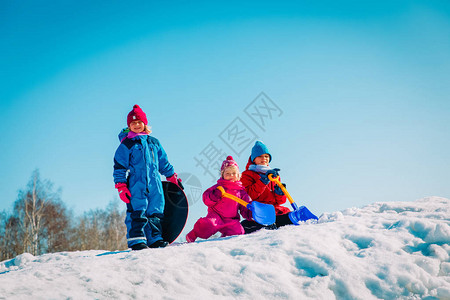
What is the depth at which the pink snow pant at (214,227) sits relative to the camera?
4262 millimetres

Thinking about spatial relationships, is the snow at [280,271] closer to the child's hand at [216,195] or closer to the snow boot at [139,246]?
the snow boot at [139,246]

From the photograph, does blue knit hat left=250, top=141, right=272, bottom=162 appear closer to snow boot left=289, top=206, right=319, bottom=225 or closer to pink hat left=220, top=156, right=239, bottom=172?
pink hat left=220, top=156, right=239, bottom=172

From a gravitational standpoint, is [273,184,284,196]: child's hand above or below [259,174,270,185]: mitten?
below

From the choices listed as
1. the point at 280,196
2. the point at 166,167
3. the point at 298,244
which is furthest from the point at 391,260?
the point at 166,167

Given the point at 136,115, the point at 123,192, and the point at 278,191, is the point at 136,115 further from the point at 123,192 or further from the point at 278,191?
the point at 278,191

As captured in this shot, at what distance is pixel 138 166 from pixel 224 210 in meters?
1.41

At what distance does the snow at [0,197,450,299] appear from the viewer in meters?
1.81

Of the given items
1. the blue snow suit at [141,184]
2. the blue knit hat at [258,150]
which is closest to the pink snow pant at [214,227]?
the blue snow suit at [141,184]

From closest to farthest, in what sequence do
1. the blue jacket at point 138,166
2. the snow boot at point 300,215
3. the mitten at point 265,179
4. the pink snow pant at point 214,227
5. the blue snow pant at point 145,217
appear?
the blue snow pant at point 145,217, the blue jacket at point 138,166, the pink snow pant at point 214,227, the snow boot at point 300,215, the mitten at point 265,179

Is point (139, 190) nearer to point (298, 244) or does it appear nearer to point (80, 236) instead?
point (298, 244)

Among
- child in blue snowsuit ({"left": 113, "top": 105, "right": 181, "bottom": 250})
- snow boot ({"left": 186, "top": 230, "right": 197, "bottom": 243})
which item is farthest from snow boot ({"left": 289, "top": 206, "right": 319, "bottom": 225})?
child in blue snowsuit ({"left": 113, "top": 105, "right": 181, "bottom": 250})

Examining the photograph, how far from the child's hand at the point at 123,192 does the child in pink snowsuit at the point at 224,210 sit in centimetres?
107

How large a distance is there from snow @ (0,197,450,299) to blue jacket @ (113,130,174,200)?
65.0 inches

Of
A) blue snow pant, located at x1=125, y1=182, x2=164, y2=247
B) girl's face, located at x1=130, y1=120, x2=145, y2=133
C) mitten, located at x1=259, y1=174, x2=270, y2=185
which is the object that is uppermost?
girl's face, located at x1=130, y1=120, x2=145, y2=133
